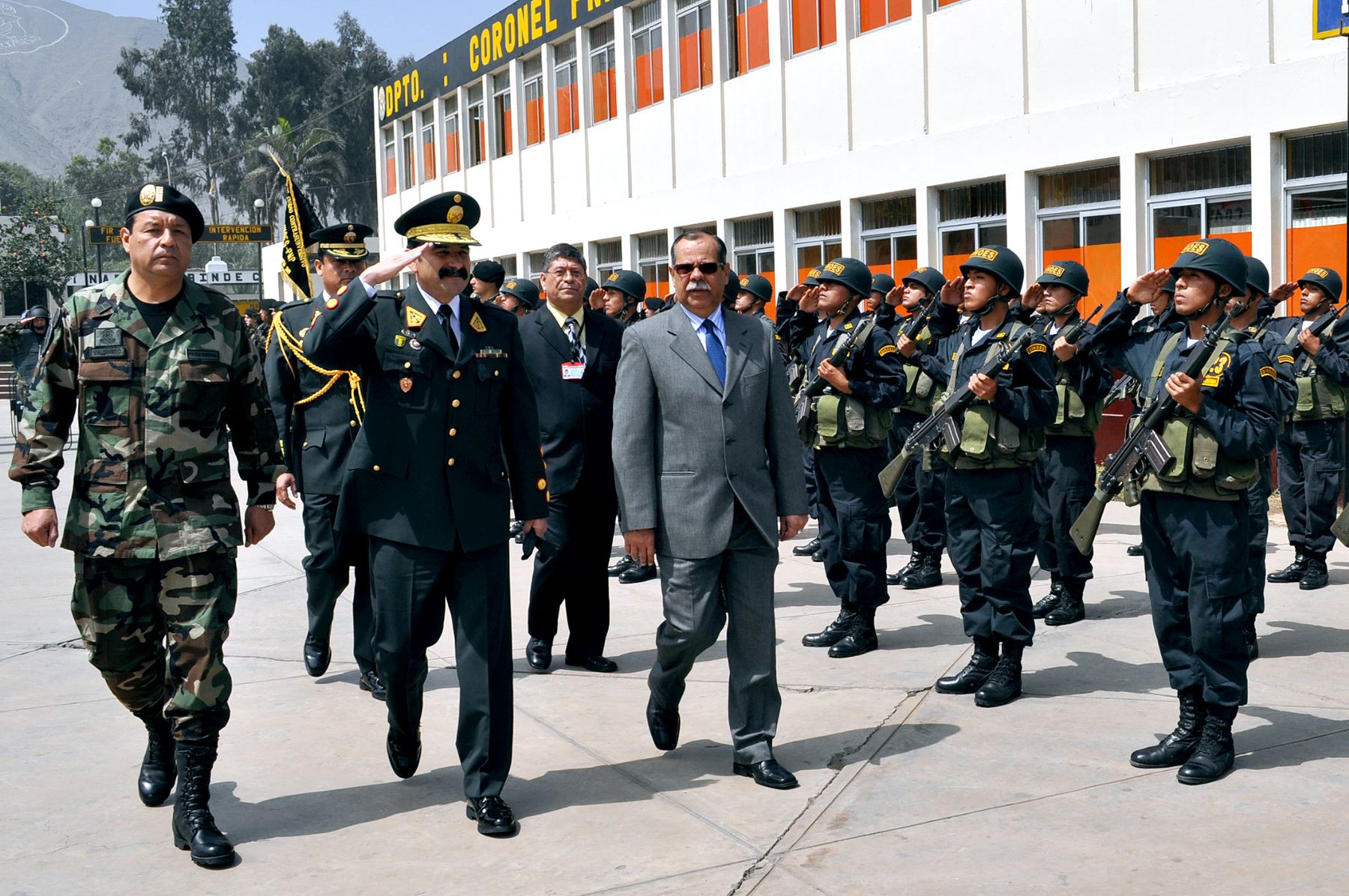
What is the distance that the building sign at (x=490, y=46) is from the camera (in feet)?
91.1

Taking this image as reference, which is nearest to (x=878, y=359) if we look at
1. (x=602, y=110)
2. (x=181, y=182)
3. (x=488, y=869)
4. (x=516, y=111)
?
(x=488, y=869)

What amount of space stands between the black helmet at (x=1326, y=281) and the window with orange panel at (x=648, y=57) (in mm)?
16320

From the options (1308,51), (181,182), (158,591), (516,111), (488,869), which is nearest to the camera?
(488,869)

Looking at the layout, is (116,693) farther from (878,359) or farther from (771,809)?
(878,359)

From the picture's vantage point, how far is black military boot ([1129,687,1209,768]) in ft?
17.5

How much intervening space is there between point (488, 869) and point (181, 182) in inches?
3641

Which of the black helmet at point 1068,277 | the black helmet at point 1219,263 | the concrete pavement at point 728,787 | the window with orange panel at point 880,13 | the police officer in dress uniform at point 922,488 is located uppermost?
the window with orange panel at point 880,13

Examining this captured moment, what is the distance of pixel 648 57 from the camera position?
25234 millimetres

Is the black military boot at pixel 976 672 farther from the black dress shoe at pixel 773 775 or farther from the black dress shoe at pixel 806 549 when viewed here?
the black dress shoe at pixel 806 549

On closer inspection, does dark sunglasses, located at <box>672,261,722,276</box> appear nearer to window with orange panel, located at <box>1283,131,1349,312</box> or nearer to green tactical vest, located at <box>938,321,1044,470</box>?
green tactical vest, located at <box>938,321,1044,470</box>

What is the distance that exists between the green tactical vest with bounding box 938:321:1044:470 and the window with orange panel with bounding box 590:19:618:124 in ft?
68.9

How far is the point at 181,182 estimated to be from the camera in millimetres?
89812

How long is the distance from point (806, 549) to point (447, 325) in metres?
6.26

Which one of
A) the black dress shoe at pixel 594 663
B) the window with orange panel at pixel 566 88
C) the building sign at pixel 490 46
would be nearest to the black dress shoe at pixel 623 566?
the black dress shoe at pixel 594 663
